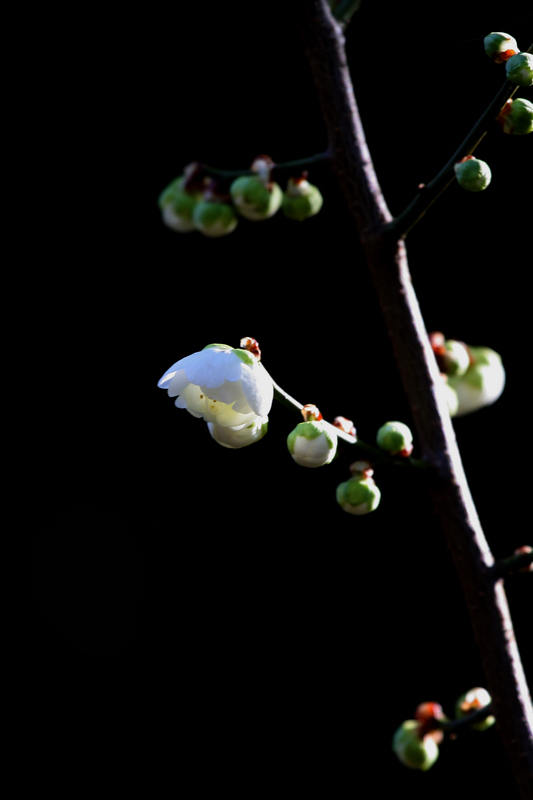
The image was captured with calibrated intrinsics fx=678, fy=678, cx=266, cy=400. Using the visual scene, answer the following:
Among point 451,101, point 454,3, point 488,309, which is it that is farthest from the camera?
point 488,309

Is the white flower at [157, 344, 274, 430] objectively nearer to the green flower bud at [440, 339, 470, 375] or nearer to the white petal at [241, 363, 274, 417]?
the white petal at [241, 363, 274, 417]

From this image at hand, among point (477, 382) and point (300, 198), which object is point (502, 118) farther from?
point (477, 382)

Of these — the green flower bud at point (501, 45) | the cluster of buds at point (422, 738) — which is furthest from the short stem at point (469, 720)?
the green flower bud at point (501, 45)

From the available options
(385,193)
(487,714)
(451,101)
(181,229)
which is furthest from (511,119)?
(385,193)

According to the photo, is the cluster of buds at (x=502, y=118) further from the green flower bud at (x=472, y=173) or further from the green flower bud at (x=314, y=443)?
the green flower bud at (x=314, y=443)

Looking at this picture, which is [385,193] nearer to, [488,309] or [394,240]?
[488,309]

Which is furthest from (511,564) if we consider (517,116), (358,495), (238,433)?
(517,116)
